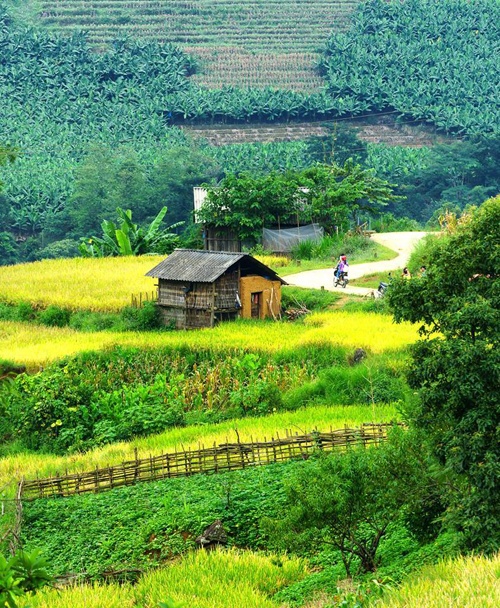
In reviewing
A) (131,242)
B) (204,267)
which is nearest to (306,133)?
(131,242)

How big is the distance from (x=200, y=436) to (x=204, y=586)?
7035 mm

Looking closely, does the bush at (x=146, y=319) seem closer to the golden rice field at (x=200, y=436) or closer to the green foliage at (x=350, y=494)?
the golden rice field at (x=200, y=436)

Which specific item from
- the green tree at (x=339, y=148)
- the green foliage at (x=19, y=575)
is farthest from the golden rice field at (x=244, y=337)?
the green tree at (x=339, y=148)

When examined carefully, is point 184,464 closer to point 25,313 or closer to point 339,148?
point 25,313

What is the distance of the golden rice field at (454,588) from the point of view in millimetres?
7508

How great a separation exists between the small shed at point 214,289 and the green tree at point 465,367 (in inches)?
537

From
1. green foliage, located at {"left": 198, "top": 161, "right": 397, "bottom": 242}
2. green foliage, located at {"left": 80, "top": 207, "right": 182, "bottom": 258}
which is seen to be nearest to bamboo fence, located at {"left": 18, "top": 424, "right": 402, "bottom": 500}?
green foliage, located at {"left": 198, "top": 161, "right": 397, "bottom": 242}

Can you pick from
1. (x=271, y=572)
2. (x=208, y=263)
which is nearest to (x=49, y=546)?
(x=271, y=572)

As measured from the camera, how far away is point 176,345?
886 inches

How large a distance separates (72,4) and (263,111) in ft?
68.5

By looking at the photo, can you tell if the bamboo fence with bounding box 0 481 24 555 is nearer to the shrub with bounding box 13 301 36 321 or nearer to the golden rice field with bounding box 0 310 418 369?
the golden rice field with bounding box 0 310 418 369

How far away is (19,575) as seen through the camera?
19.7 feet

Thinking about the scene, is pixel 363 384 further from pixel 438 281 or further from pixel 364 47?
pixel 364 47

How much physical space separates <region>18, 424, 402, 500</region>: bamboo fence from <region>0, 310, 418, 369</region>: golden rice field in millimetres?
5628
